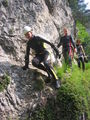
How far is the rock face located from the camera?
7.61 m

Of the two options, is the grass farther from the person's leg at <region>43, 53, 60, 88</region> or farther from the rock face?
the rock face

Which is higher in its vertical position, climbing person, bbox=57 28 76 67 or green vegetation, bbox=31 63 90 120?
climbing person, bbox=57 28 76 67

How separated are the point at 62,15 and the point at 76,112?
7.74 m

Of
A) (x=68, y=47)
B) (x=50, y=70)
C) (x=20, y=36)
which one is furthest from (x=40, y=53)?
(x=20, y=36)

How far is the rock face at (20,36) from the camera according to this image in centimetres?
761

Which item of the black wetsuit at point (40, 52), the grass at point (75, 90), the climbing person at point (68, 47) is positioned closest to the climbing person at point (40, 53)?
the black wetsuit at point (40, 52)

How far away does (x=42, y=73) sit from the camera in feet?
28.0

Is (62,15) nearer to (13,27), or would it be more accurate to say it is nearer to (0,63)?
(13,27)

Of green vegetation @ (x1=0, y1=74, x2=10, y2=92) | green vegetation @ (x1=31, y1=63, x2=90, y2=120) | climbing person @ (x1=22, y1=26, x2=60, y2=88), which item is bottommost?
green vegetation @ (x1=31, y1=63, x2=90, y2=120)

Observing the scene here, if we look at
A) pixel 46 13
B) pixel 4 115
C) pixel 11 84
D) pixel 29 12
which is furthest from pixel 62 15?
pixel 4 115

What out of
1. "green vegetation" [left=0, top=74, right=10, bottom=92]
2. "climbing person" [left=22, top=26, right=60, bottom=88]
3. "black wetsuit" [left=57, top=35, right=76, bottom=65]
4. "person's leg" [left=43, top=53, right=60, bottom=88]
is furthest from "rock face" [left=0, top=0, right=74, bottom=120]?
"black wetsuit" [left=57, top=35, right=76, bottom=65]

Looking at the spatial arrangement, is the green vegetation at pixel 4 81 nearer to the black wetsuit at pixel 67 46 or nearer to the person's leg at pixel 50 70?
the person's leg at pixel 50 70

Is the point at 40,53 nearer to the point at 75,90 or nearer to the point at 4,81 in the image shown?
the point at 4,81

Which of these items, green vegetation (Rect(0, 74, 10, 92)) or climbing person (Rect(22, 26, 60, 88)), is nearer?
green vegetation (Rect(0, 74, 10, 92))
